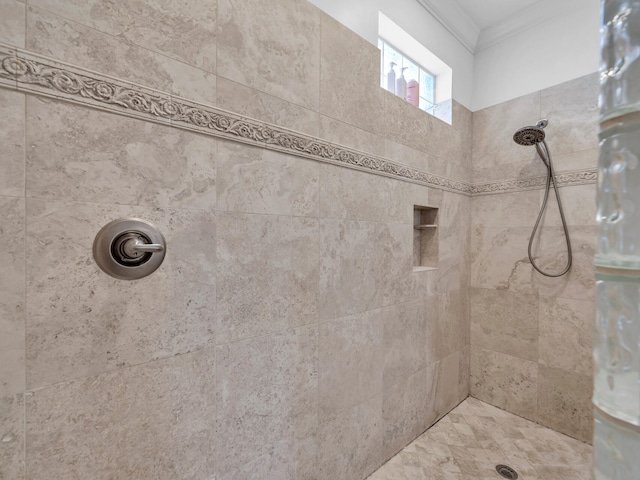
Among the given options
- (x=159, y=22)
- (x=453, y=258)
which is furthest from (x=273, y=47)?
(x=453, y=258)

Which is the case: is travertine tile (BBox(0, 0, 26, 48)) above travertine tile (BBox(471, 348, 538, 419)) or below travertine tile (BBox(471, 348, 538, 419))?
above

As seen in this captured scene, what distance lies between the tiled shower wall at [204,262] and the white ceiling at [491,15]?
84 centimetres

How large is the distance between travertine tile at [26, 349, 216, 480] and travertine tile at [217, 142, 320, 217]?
0.53 metres

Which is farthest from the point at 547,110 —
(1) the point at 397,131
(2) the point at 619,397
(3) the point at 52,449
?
(3) the point at 52,449

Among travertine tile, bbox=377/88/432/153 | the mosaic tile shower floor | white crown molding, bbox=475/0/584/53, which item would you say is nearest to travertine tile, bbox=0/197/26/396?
travertine tile, bbox=377/88/432/153

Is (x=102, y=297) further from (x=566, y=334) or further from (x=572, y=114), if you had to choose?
(x=572, y=114)

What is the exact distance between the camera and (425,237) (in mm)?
1873

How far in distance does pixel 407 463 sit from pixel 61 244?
182cm

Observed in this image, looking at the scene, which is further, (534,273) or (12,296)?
(534,273)

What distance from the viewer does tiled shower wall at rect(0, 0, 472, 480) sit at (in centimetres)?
69

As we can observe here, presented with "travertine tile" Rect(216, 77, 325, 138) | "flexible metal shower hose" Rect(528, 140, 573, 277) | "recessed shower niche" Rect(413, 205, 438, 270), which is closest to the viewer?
"travertine tile" Rect(216, 77, 325, 138)

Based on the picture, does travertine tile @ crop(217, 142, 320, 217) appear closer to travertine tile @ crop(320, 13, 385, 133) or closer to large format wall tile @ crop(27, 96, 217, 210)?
large format wall tile @ crop(27, 96, 217, 210)

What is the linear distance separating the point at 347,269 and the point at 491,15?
2002mm

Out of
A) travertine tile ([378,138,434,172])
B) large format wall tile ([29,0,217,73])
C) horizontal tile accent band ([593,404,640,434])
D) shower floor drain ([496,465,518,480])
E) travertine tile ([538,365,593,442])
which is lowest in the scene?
shower floor drain ([496,465,518,480])
